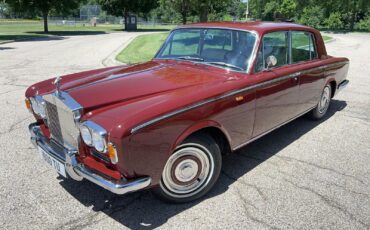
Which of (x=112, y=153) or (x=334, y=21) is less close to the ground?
(x=334, y=21)

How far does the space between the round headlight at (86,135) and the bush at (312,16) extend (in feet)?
150

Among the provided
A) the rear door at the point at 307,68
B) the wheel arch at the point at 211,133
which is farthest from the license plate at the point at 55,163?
the rear door at the point at 307,68

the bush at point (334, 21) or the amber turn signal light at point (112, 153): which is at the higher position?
the bush at point (334, 21)

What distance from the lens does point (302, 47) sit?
497 centimetres

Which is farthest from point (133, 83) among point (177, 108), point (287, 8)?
point (287, 8)

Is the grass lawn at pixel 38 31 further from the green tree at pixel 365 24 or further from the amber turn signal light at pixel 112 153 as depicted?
the green tree at pixel 365 24

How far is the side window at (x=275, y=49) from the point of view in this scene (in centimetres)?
391

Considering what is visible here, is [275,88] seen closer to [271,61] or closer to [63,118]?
[271,61]

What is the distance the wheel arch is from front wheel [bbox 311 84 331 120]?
2.63 metres

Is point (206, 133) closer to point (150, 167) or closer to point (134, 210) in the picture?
point (150, 167)

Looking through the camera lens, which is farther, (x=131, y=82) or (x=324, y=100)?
(x=324, y=100)

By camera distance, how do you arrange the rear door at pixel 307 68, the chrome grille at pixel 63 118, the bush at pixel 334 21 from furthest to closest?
1. the bush at pixel 334 21
2. the rear door at pixel 307 68
3. the chrome grille at pixel 63 118

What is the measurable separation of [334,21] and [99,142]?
45539 millimetres

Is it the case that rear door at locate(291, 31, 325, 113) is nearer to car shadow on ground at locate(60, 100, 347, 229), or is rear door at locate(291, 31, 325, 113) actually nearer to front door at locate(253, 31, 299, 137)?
front door at locate(253, 31, 299, 137)
